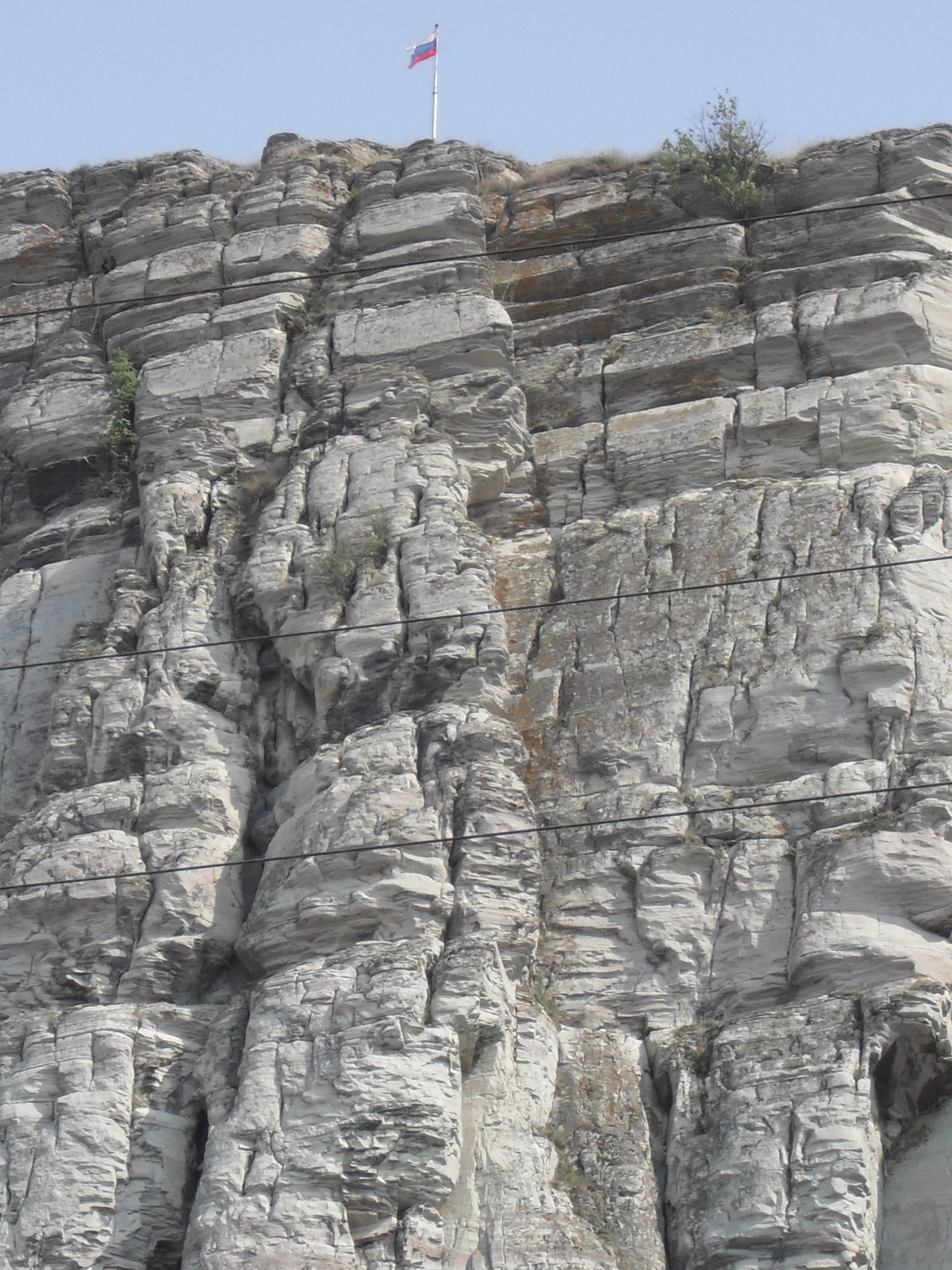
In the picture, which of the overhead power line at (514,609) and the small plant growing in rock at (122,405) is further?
the small plant growing in rock at (122,405)

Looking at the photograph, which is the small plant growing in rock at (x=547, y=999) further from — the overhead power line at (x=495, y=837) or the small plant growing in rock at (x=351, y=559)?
the small plant growing in rock at (x=351, y=559)

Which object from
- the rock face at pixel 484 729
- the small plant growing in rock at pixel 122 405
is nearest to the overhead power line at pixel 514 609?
the rock face at pixel 484 729

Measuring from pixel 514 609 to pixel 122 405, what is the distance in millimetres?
7266

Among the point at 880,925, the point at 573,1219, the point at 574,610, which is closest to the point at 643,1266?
the point at 573,1219

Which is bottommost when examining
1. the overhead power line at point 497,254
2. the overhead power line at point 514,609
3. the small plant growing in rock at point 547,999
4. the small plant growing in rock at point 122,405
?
the small plant growing in rock at point 547,999

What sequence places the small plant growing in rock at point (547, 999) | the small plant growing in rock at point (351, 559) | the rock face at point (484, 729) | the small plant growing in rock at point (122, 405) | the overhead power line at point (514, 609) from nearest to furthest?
the rock face at point (484, 729) → the small plant growing in rock at point (547, 999) → the overhead power line at point (514, 609) → the small plant growing in rock at point (351, 559) → the small plant growing in rock at point (122, 405)

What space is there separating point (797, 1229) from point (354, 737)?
658 cm

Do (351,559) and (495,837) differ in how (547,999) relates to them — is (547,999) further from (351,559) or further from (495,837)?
(351,559)

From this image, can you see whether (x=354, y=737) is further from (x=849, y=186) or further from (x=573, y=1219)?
(x=849, y=186)

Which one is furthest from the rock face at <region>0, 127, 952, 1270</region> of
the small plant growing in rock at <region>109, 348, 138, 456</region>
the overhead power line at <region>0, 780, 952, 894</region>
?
the small plant growing in rock at <region>109, 348, 138, 456</region>

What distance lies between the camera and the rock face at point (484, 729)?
18.2 m

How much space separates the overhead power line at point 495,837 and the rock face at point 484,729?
0.16ft

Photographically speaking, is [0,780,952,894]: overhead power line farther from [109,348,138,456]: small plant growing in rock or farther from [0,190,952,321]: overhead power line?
[0,190,952,321]: overhead power line

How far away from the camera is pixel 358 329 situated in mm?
26750
